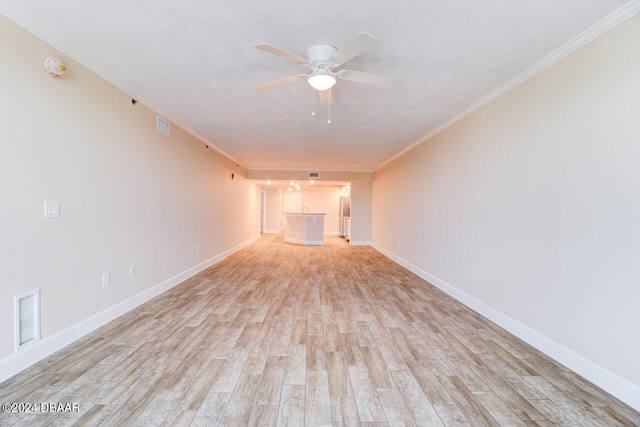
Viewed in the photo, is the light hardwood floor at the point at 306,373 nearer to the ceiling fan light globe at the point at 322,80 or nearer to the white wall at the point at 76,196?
the white wall at the point at 76,196

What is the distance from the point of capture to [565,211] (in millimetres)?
2143

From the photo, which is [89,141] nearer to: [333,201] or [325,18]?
[325,18]

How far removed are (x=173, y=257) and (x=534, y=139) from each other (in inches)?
176

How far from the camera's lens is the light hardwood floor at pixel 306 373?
62.4 inches

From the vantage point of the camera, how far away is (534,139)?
245cm

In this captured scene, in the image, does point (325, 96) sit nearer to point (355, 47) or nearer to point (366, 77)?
point (366, 77)

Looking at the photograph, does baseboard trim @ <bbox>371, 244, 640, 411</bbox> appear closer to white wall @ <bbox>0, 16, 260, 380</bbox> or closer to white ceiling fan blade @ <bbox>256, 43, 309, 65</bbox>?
white ceiling fan blade @ <bbox>256, 43, 309, 65</bbox>

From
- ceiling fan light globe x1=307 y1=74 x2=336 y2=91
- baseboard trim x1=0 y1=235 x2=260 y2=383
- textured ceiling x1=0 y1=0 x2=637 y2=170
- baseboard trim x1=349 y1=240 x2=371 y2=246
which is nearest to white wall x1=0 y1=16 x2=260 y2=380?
baseboard trim x1=0 y1=235 x2=260 y2=383

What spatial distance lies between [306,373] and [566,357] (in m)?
1.93

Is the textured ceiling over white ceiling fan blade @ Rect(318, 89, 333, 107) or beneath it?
over

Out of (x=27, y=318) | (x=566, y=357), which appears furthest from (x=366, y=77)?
(x=27, y=318)

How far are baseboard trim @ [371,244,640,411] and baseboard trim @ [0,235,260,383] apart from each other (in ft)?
12.6

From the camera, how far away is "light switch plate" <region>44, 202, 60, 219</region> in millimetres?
2111

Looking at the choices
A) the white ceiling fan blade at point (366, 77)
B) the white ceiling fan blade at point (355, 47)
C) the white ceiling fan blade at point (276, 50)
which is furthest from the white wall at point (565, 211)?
the white ceiling fan blade at point (276, 50)
